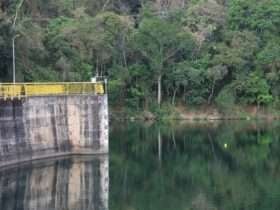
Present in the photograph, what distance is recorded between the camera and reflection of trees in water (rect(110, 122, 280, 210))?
37.6 meters

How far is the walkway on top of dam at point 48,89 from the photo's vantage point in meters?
47.5

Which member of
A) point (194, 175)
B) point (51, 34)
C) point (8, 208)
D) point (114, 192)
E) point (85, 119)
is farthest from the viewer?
point (51, 34)

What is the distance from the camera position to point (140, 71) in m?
87.8

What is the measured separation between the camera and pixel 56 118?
51125 mm

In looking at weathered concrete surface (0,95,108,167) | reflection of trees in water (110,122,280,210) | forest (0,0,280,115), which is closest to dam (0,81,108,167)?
weathered concrete surface (0,95,108,167)

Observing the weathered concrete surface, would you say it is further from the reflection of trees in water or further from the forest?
the forest

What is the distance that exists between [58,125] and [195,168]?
10.6 metres

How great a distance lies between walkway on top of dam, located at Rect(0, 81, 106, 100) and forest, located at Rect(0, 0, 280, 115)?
2753 centimetres

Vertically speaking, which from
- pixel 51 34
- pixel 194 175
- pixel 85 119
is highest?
pixel 51 34

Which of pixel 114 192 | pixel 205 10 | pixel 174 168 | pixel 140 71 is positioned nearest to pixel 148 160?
pixel 174 168

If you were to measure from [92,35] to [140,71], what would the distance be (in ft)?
28.5

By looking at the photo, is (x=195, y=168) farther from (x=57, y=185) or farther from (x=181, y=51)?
(x=181, y=51)

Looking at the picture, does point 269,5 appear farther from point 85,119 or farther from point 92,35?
point 85,119

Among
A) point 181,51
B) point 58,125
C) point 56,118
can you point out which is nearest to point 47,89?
point 56,118
